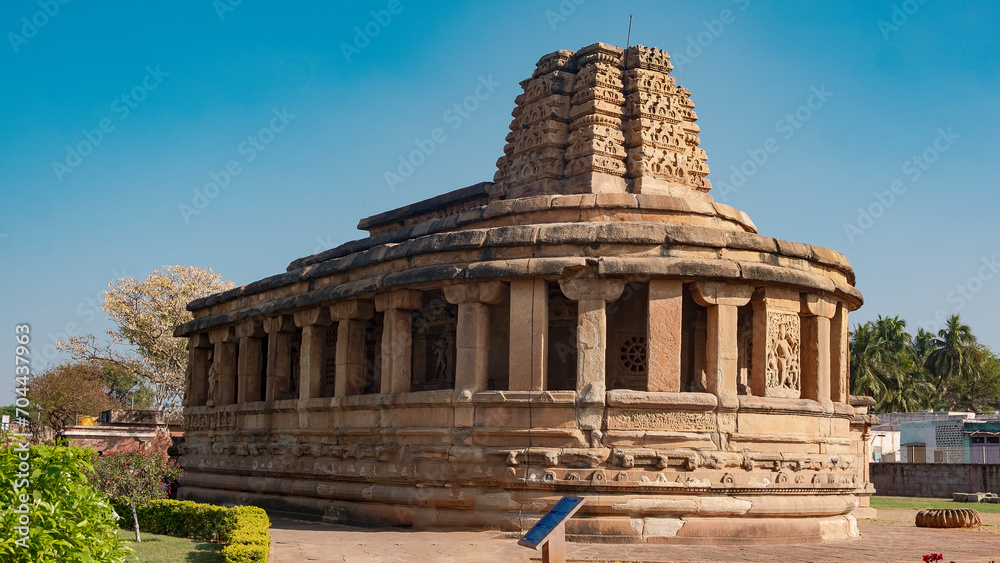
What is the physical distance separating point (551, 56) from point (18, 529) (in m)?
12.7

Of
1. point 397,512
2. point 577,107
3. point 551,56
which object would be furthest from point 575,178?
point 397,512

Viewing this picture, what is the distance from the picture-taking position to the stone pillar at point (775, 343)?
13.8 metres

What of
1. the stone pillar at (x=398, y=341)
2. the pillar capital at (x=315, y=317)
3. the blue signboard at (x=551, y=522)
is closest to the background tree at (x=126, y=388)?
the pillar capital at (x=315, y=317)

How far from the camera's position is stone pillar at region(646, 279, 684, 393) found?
1326 cm

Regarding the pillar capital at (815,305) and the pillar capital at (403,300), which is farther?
the pillar capital at (403,300)

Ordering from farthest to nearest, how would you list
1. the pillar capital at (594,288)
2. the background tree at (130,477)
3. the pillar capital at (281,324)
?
the pillar capital at (281,324) → the background tree at (130,477) → the pillar capital at (594,288)

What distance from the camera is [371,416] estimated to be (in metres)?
15.2

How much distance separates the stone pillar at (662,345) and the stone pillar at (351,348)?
5.09 m

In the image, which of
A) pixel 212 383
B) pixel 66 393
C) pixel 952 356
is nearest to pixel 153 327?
pixel 66 393

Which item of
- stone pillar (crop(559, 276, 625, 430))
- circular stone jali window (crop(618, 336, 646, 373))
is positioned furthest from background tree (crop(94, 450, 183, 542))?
circular stone jali window (crop(618, 336, 646, 373))

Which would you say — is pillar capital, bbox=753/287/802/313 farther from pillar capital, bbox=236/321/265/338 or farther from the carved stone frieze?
pillar capital, bbox=236/321/265/338

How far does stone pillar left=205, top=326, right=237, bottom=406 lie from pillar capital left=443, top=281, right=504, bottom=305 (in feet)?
26.8

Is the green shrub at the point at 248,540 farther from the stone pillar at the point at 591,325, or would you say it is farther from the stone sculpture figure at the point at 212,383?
the stone sculpture figure at the point at 212,383

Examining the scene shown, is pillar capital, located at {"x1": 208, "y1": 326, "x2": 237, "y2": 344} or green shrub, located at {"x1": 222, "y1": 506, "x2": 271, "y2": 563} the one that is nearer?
green shrub, located at {"x1": 222, "y1": 506, "x2": 271, "y2": 563}
